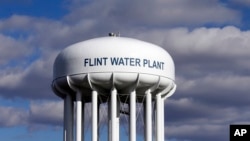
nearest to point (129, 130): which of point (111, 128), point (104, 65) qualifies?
point (111, 128)

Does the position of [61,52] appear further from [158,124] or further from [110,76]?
[158,124]

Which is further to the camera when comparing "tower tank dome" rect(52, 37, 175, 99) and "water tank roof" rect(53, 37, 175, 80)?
"water tank roof" rect(53, 37, 175, 80)

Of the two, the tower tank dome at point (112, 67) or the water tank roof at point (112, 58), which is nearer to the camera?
the tower tank dome at point (112, 67)

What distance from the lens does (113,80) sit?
58156mm

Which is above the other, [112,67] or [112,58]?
[112,58]

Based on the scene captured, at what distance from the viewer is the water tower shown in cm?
5844

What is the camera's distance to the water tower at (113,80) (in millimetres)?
58438

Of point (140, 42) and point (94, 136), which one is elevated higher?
point (140, 42)

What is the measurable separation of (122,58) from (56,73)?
5438 millimetres

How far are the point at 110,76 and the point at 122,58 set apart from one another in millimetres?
1857

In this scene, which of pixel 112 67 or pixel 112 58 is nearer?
pixel 112 67

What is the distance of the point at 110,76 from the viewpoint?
190 ft

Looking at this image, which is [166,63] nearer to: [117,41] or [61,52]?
[117,41]

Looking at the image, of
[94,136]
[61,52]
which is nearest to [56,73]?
[61,52]
